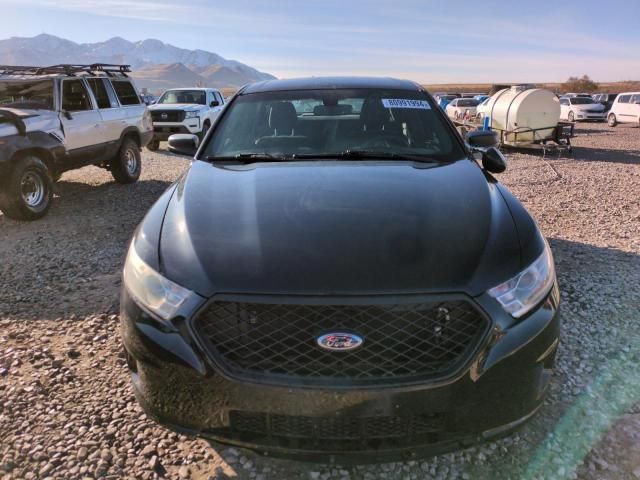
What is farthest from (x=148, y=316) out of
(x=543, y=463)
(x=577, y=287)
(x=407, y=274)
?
(x=577, y=287)

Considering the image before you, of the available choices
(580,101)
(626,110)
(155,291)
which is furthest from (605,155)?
(580,101)

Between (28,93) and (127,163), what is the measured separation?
Answer: 2.15m

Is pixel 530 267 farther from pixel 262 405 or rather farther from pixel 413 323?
pixel 262 405

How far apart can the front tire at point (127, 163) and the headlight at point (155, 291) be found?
25.3 feet

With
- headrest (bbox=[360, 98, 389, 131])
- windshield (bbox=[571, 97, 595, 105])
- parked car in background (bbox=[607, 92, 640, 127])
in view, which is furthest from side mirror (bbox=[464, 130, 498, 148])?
windshield (bbox=[571, 97, 595, 105])

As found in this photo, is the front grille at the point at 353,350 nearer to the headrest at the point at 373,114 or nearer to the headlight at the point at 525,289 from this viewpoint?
the headlight at the point at 525,289

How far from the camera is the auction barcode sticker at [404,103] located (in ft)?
12.2

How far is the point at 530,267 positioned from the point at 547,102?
49.3 ft

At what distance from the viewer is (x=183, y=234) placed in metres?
2.23

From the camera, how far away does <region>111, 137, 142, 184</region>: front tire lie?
9250 millimetres

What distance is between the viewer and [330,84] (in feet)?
13.0

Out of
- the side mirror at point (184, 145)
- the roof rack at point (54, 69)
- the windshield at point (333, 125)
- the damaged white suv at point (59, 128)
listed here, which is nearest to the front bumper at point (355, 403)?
the windshield at point (333, 125)

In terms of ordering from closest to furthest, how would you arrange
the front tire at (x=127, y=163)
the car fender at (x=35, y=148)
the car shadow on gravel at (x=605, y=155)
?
1. the car fender at (x=35, y=148)
2. the front tire at (x=127, y=163)
3. the car shadow on gravel at (x=605, y=155)

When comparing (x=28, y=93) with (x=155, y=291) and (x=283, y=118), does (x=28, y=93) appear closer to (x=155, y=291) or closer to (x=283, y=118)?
(x=283, y=118)
